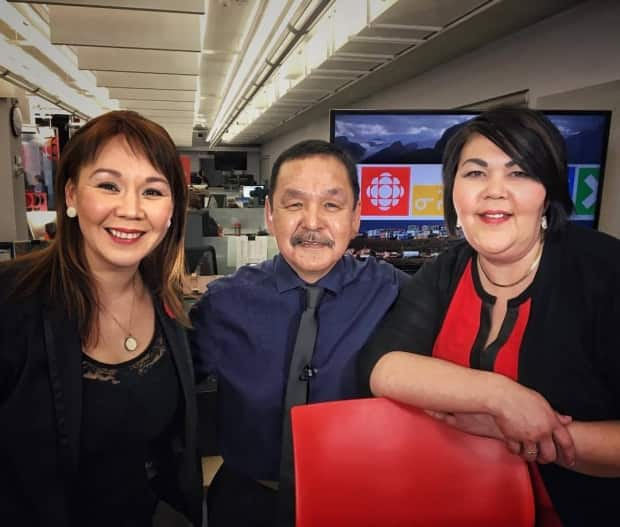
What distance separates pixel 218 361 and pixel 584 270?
1.03 m

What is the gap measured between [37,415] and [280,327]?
2.18 ft

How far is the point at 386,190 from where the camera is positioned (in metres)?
3.20

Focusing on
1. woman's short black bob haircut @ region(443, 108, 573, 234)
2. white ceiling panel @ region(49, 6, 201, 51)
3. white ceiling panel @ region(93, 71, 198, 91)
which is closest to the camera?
woman's short black bob haircut @ region(443, 108, 573, 234)

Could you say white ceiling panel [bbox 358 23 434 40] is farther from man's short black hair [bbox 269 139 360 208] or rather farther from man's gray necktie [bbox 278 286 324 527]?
man's gray necktie [bbox 278 286 324 527]

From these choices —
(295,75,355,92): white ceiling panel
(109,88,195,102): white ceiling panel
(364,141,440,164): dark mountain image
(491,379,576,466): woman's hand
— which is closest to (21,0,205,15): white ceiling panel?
(364,141,440,164): dark mountain image

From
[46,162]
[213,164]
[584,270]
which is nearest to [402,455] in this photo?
[584,270]

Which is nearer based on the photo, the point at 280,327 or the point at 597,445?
the point at 597,445

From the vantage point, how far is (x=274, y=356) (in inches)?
55.4

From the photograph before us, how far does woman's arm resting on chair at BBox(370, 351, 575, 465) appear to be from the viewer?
3.19 feet

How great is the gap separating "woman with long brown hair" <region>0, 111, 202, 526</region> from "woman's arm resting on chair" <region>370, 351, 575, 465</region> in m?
0.59

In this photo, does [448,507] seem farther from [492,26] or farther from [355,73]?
[355,73]

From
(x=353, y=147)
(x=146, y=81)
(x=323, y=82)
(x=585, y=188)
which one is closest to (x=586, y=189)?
(x=585, y=188)

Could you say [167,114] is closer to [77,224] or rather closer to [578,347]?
[77,224]

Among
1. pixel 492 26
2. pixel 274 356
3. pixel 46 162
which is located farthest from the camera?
pixel 46 162
